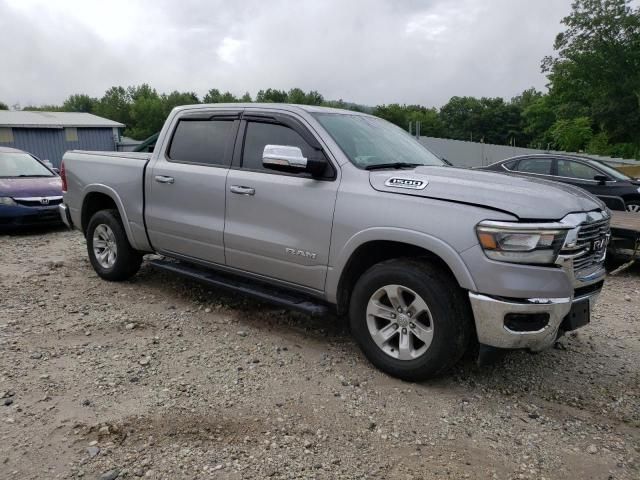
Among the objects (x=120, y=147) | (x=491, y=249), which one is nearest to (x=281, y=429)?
(x=491, y=249)

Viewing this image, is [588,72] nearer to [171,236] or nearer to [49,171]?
[49,171]

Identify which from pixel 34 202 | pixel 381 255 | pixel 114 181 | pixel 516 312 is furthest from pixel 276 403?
pixel 34 202

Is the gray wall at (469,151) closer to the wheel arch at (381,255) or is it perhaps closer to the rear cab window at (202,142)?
the rear cab window at (202,142)

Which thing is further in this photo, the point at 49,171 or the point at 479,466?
the point at 49,171

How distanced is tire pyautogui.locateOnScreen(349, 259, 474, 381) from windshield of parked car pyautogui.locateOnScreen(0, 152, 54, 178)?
340 inches

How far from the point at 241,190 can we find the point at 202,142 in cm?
84

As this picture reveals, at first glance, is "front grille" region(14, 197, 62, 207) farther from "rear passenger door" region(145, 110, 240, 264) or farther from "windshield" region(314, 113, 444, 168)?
"windshield" region(314, 113, 444, 168)

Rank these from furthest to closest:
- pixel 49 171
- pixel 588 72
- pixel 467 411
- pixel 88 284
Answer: pixel 588 72 → pixel 49 171 → pixel 88 284 → pixel 467 411

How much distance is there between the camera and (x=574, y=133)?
37344 millimetres

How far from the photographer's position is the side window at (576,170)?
10645mm

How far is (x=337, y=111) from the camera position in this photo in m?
4.66

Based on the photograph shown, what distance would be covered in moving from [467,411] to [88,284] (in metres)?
4.33

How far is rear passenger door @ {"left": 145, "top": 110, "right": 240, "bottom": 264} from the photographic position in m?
4.64

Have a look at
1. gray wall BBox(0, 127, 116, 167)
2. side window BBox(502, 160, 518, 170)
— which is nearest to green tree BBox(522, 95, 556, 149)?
gray wall BBox(0, 127, 116, 167)
